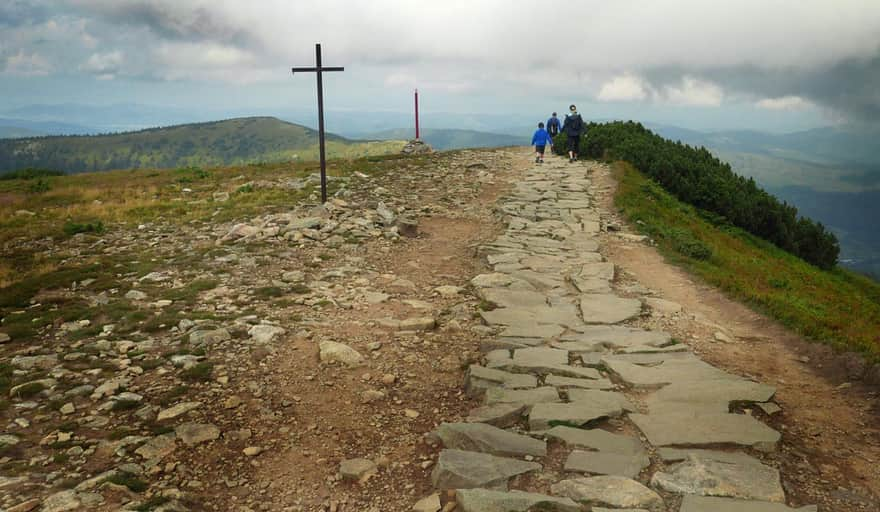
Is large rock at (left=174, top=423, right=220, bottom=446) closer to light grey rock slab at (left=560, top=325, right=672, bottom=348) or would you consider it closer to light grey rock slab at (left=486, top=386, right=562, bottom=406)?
light grey rock slab at (left=486, top=386, right=562, bottom=406)

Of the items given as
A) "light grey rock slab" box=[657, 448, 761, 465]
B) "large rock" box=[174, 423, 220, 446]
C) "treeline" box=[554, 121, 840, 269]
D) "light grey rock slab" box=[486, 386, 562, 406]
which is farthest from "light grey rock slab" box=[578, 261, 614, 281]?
"treeline" box=[554, 121, 840, 269]

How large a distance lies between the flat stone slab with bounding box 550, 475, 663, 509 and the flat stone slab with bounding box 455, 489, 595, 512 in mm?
178

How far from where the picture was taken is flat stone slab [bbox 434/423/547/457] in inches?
205

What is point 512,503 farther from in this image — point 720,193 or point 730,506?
point 720,193

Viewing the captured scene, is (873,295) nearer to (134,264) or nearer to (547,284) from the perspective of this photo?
(547,284)

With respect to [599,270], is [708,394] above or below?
below

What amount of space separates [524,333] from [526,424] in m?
2.50

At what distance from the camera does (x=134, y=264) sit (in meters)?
11.6

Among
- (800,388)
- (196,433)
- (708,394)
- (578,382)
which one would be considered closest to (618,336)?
(578,382)

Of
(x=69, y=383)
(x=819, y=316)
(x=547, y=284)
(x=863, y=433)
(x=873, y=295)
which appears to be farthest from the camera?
(x=873, y=295)

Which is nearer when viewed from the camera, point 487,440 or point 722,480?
point 722,480

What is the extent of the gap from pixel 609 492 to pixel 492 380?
233 centimetres

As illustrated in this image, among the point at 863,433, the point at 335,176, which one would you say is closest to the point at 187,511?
the point at 863,433

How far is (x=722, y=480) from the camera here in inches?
183
